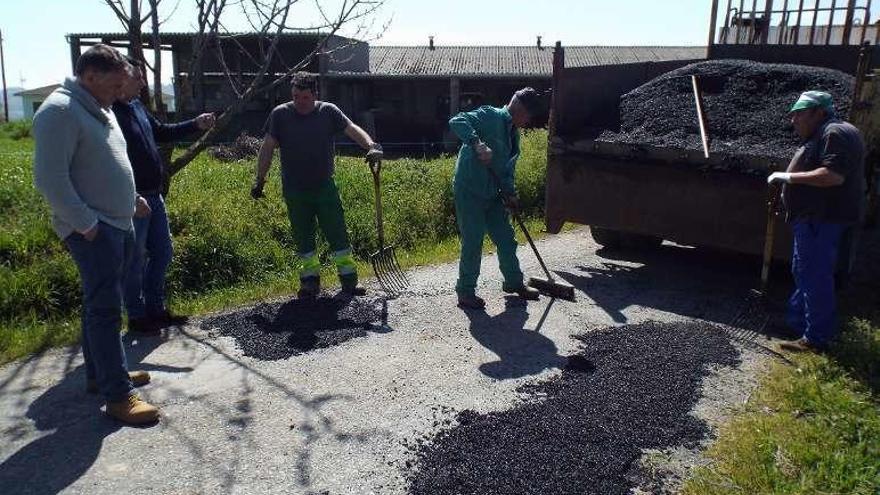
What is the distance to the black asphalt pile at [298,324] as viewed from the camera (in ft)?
15.0

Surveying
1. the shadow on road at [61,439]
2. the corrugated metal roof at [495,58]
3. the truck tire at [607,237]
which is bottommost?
the shadow on road at [61,439]

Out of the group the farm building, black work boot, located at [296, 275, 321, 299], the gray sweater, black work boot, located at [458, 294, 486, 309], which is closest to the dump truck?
black work boot, located at [458, 294, 486, 309]

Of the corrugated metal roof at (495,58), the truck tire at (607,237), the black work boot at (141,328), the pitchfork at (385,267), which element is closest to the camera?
the black work boot at (141,328)

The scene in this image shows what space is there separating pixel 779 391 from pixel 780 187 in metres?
1.78

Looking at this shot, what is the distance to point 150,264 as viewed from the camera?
4.75 m

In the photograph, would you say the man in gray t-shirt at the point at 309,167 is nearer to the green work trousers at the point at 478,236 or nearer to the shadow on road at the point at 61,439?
the green work trousers at the point at 478,236

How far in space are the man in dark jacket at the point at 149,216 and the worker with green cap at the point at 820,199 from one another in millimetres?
4085

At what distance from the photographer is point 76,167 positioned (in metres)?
3.10

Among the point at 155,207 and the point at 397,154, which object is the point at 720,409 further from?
the point at 397,154

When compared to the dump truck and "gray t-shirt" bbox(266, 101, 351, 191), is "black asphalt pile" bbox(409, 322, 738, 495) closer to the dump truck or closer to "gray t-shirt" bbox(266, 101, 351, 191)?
the dump truck

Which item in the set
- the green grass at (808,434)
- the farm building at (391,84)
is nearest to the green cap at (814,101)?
the green grass at (808,434)

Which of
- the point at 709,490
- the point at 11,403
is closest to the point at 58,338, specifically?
the point at 11,403

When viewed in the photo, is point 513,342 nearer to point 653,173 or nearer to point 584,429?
point 584,429

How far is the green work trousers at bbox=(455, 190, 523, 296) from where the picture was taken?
525 centimetres
